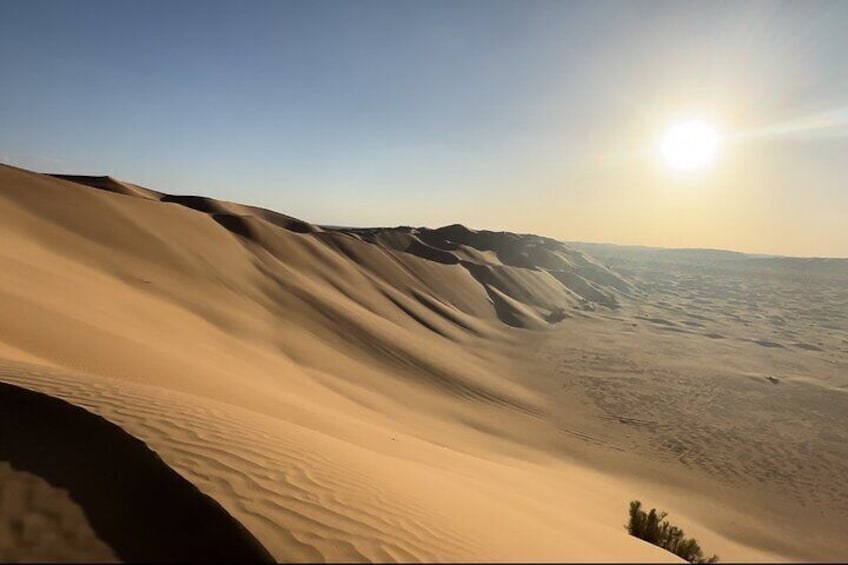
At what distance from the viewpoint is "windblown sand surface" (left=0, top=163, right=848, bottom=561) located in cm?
406

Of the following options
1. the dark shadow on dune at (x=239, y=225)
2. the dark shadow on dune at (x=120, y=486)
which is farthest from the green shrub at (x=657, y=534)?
the dark shadow on dune at (x=239, y=225)

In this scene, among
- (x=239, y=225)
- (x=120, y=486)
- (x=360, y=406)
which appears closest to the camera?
(x=120, y=486)

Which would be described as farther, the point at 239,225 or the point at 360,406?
the point at 239,225

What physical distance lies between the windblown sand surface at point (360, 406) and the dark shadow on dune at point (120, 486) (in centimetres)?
3

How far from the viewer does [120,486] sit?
13.5ft

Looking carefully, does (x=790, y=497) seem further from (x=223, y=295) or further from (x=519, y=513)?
(x=223, y=295)

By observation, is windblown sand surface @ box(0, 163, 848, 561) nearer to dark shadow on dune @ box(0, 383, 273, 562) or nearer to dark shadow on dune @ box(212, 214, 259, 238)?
dark shadow on dune @ box(0, 383, 273, 562)

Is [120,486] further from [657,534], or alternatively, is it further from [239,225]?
[239,225]

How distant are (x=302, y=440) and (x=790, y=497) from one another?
40.8 feet

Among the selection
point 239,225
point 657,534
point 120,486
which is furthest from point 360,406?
point 239,225

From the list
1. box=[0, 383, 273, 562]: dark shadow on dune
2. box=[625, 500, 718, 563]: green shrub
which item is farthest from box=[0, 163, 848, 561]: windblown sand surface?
box=[625, 500, 718, 563]: green shrub

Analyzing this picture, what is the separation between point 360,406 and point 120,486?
9221mm

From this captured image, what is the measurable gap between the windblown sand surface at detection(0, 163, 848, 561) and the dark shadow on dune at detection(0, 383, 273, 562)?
0.09 ft

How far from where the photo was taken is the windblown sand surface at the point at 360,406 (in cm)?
406
